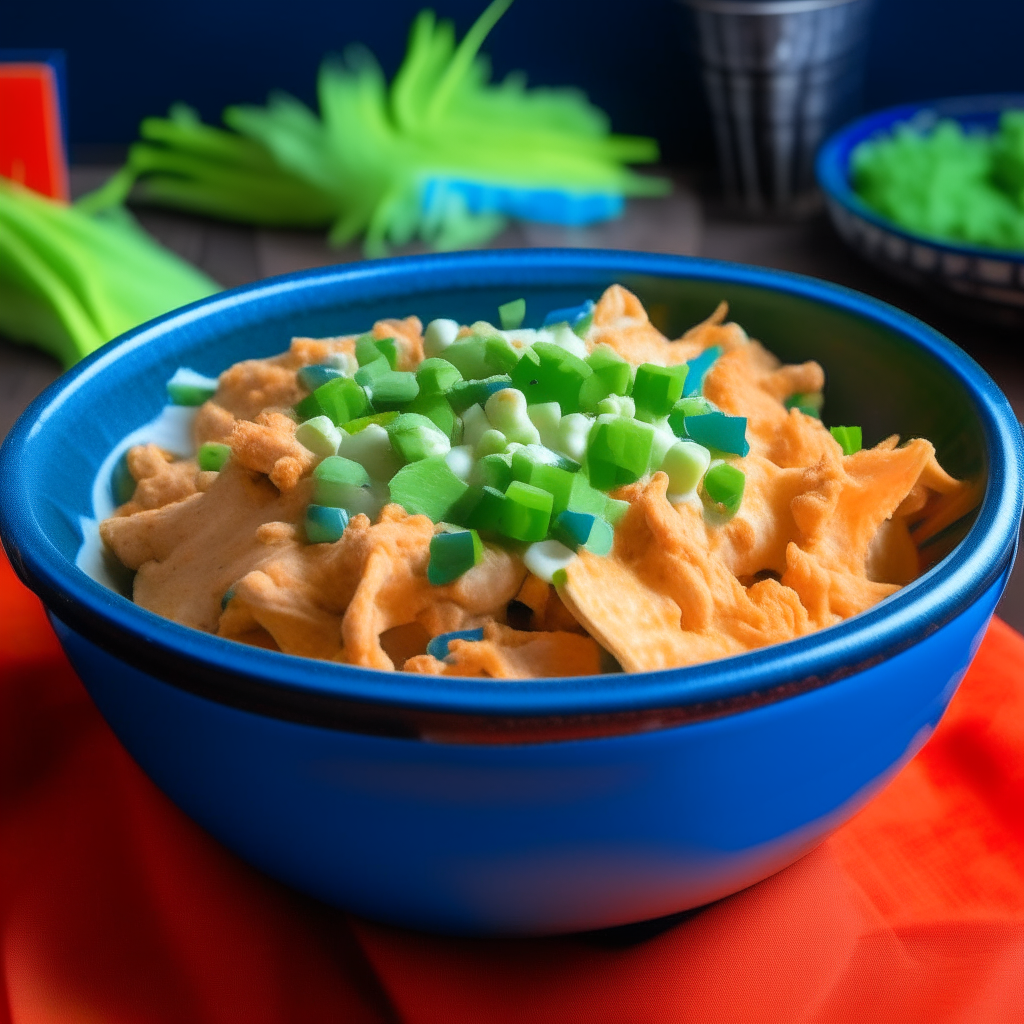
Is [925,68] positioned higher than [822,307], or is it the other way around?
[822,307]

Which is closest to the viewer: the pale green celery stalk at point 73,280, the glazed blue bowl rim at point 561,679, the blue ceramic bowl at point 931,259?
the glazed blue bowl rim at point 561,679

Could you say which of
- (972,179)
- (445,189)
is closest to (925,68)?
(972,179)

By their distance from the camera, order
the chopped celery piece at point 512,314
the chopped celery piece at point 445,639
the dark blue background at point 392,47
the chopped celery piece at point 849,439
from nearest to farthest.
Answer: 1. the chopped celery piece at point 445,639
2. the chopped celery piece at point 849,439
3. the chopped celery piece at point 512,314
4. the dark blue background at point 392,47

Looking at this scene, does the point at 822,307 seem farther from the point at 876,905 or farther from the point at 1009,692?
the point at 876,905

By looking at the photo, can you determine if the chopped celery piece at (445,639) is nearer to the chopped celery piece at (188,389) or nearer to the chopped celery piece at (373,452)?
the chopped celery piece at (373,452)

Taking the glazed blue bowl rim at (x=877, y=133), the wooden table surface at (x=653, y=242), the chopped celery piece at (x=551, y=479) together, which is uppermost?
the chopped celery piece at (x=551, y=479)

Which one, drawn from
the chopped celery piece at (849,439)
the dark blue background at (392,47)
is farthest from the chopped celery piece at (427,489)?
the dark blue background at (392,47)
